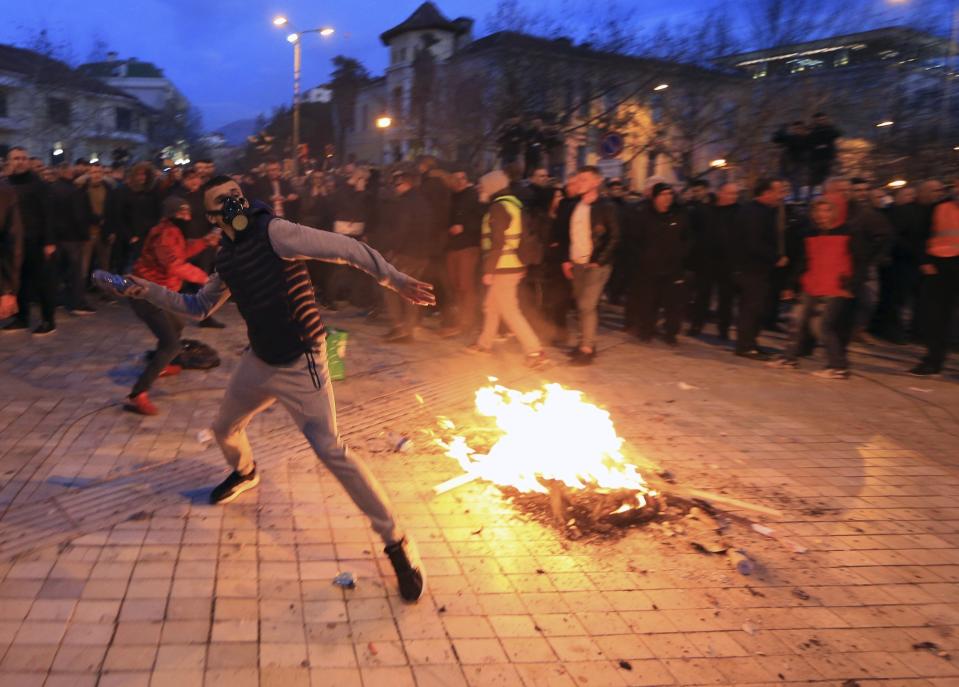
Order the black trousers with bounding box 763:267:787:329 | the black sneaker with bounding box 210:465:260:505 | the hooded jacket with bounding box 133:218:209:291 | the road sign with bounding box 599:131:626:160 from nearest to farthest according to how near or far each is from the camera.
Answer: the black sneaker with bounding box 210:465:260:505 → the hooded jacket with bounding box 133:218:209:291 → the black trousers with bounding box 763:267:787:329 → the road sign with bounding box 599:131:626:160

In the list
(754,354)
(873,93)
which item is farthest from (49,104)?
(754,354)

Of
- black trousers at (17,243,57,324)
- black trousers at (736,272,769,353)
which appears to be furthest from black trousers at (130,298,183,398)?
black trousers at (736,272,769,353)

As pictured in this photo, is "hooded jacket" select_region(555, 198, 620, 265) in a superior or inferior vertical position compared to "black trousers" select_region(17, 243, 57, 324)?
superior

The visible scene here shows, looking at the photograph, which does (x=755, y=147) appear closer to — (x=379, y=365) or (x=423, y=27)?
(x=379, y=365)

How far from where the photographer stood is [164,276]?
7195 mm

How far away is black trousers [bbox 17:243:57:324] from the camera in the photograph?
9.71 metres

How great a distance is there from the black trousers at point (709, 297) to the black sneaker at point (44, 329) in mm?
8249

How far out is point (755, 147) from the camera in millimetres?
22516

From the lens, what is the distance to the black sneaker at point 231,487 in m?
5.11

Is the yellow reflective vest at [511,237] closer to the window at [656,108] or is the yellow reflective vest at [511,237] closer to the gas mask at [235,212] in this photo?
the gas mask at [235,212]

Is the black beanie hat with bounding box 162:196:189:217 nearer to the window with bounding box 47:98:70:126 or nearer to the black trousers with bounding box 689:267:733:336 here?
the black trousers with bounding box 689:267:733:336

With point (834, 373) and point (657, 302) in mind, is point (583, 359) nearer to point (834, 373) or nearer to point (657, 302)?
point (657, 302)

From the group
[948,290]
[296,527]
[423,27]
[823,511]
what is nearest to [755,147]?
[948,290]

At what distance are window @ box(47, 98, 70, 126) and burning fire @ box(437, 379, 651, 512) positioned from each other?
124ft
